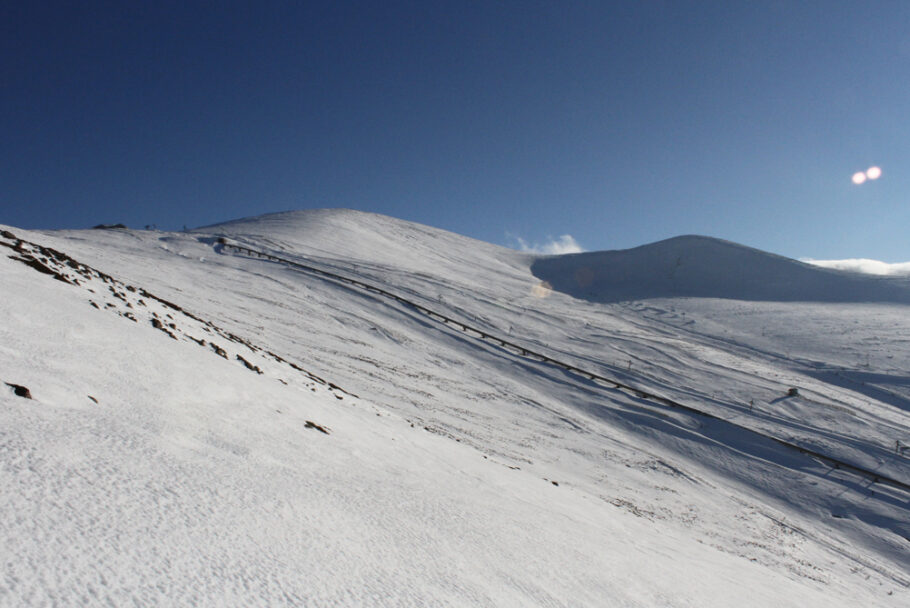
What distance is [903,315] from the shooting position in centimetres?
4081

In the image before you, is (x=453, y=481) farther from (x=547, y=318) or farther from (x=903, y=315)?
(x=903, y=315)

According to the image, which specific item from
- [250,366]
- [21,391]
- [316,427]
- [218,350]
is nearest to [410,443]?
[316,427]

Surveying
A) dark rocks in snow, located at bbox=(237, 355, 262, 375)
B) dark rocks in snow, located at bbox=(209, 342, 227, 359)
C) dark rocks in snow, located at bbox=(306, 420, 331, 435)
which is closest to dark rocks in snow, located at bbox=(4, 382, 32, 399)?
dark rocks in snow, located at bbox=(306, 420, 331, 435)

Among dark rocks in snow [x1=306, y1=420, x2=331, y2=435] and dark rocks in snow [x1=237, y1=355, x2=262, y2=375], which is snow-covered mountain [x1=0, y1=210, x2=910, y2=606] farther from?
dark rocks in snow [x1=237, y1=355, x2=262, y2=375]

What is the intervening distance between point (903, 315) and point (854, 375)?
834 inches

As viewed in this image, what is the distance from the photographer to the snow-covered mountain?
2.35 metres

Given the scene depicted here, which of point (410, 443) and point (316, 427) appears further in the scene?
point (410, 443)

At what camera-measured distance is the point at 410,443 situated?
7.55 meters

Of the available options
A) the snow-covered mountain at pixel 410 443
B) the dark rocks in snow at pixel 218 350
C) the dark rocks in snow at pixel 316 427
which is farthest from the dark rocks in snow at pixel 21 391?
the dark rocks in snow at pixel 218 350

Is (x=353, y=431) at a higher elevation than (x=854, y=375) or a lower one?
lower

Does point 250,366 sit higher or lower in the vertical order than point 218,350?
lower

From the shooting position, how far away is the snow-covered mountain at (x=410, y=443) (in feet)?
7.72

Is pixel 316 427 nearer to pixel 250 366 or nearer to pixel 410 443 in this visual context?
pixel 410 443

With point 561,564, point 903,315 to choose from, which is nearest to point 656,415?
point 561,564
